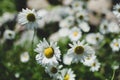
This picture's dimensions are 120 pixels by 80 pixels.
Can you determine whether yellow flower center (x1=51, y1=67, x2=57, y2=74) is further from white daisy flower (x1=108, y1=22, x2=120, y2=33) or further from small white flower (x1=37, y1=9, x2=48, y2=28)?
small white flower (x1=37, y1=9, x2=48, y2=28)

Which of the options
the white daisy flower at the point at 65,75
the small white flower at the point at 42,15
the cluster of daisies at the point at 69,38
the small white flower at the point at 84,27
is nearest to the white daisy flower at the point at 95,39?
the cluster of daisies at the point at 69,38

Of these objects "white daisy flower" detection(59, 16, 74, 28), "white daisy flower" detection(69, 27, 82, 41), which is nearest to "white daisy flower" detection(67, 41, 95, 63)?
"white daisy flower" detection(69, 27, 82, 41)

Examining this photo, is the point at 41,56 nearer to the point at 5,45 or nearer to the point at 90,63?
the point at 90,63

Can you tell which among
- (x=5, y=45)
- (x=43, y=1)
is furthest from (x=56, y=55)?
(x=43, y=1)

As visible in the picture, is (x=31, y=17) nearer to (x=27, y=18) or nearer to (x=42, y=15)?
(x=27, y=18)

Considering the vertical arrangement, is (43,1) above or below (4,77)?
above

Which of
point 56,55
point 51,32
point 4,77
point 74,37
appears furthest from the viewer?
point 51,32

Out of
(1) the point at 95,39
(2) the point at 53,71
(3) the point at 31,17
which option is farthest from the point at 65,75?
(1) the point at 95,39

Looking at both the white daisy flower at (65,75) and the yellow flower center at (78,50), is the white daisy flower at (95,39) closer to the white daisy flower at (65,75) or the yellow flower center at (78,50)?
the white daisy flower at (65,75)
